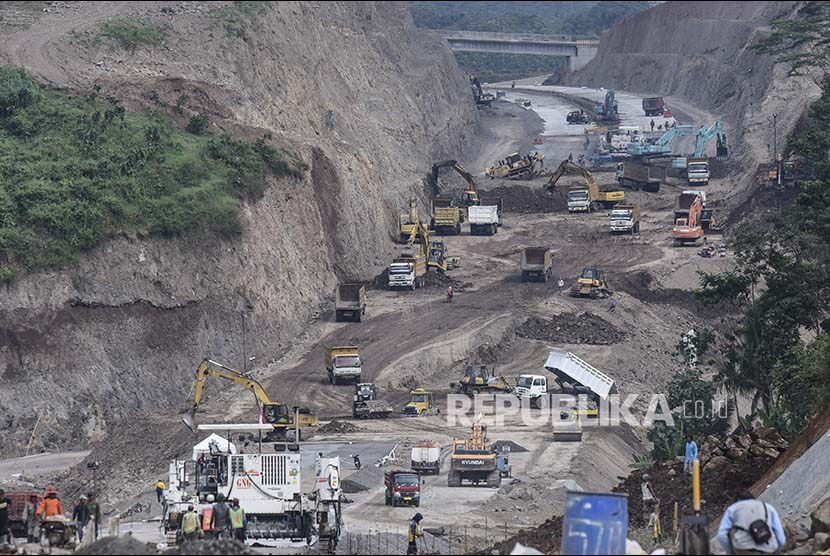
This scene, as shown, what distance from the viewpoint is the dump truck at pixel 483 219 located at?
294 ft

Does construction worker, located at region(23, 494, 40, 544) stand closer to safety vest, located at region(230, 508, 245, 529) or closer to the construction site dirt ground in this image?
the construction site dirt ground

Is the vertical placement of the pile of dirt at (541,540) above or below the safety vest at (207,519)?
below

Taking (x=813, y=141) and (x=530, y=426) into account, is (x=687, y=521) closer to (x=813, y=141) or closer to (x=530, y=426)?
(x=530, y=426)

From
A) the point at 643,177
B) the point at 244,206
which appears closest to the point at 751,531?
the point at 244,206

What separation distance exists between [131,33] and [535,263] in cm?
2565

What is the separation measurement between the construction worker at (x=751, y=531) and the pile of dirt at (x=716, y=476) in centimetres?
1084

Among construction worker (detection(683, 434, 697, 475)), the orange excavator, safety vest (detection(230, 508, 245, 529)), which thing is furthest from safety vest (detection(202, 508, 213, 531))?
the orange excavator

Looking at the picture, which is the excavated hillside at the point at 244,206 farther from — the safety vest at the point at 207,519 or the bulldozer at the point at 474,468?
the safety vest at the point at 207,519

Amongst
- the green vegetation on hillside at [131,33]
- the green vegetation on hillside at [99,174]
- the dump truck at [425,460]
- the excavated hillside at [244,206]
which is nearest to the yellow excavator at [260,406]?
the excavated hillside at [244,206]

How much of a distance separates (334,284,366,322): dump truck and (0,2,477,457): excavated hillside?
1.75 meters

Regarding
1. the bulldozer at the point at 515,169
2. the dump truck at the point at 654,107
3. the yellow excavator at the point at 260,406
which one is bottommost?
the yellow excavator at the point at 260,406

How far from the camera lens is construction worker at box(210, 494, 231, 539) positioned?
2945cm

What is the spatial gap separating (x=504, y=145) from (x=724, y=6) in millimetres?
45571

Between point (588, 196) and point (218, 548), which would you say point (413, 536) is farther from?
point (588, 196)
